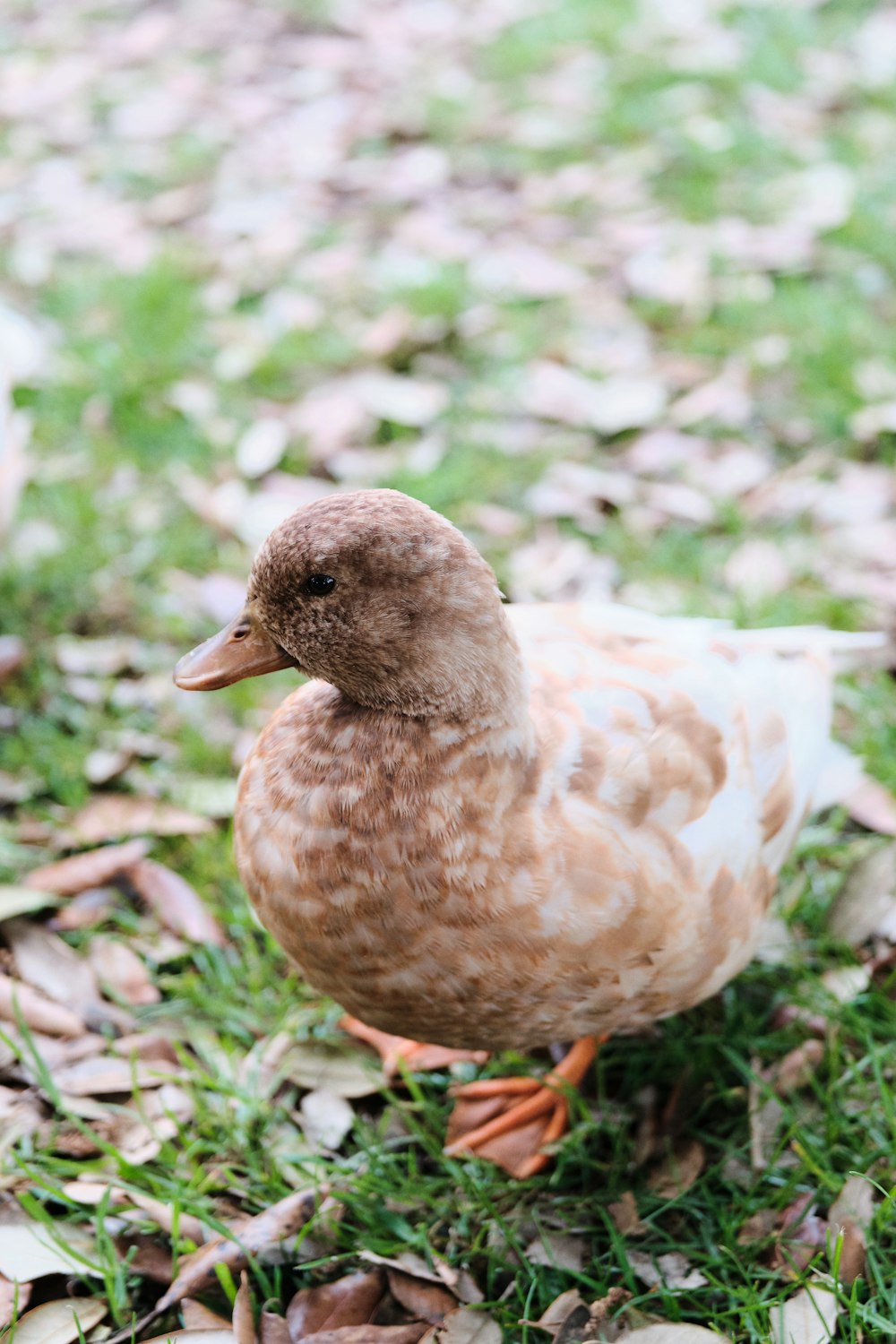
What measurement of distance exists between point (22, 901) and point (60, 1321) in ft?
2.19

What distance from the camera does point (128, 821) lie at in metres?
2.16

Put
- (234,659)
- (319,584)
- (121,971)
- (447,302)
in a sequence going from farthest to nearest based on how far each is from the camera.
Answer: (447,302) < (121,971) < (234,659) < (319,584)

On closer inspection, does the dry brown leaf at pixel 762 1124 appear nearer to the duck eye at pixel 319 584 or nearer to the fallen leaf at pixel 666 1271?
the fallen leaf at pixel 666 1271

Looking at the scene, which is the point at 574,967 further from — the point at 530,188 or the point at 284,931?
the point at 530,188

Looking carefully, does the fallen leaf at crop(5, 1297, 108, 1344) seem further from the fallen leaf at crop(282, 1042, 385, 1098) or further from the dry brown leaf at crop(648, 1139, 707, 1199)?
the dry brown leaf at crop(648, 1139, 707, 1199)

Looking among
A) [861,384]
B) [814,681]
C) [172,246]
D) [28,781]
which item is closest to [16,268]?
[172,246]

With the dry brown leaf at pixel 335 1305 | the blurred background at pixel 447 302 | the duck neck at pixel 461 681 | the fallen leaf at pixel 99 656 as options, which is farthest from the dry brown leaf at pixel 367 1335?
the fallen leaf at pixel 99 656

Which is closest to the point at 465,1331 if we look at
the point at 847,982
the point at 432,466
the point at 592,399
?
the point at 847,982

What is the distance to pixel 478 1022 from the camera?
1486 mm

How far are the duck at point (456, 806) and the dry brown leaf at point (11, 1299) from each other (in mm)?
486

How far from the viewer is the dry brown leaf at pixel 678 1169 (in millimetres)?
1661

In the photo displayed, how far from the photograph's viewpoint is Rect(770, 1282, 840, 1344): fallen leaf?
1.43 m

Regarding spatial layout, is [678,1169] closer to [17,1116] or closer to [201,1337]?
[201,1337]

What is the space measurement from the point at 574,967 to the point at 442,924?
0.55 feet
